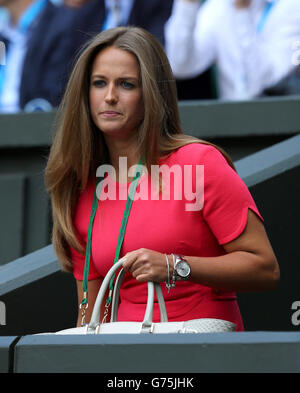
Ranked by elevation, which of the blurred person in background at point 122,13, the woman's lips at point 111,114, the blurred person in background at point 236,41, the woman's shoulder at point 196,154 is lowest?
the woman's shoulder at point 196,154

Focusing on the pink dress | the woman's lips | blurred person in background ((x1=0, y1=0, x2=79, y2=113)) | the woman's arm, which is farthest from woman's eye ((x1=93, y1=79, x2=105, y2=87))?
blurred person in background ((x1=0, y1=0, x2=79, y2=113))

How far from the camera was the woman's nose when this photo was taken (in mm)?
3451

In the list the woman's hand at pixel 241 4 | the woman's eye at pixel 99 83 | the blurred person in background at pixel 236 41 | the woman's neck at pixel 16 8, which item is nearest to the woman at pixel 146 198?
the woman's eye at pixel 99 83

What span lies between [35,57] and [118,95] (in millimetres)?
3288

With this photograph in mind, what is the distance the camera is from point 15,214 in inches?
228

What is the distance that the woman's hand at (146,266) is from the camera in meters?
2.98

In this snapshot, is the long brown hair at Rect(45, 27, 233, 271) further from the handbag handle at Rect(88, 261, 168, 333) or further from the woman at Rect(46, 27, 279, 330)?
the handbag handle at Rect(88, 261, 168, 333)

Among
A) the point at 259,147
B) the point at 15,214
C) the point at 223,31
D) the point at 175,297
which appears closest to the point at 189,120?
the point at 259,147

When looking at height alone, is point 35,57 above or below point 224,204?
above

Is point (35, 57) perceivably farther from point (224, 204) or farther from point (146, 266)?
point (146, 266)

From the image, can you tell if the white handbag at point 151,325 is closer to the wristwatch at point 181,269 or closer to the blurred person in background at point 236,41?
the wristwatch at point 181,269

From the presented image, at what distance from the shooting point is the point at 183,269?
9.95 feet

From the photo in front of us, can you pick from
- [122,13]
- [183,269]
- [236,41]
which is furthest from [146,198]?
[122,13]

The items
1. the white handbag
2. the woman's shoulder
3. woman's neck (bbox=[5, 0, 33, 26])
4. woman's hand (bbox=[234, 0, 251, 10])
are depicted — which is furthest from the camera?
woman's neck (bbox=[5, 0, 33, 26])
